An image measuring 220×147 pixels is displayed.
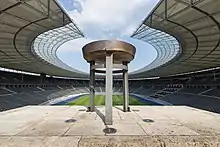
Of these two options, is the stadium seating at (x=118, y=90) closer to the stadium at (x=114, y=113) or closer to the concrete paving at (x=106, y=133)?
the stadium at (x=114, y=113)

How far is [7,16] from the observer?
1414 cm

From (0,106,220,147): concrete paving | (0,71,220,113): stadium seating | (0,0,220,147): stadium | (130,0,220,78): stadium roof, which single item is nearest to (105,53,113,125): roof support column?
(0,0,220,147): stadium

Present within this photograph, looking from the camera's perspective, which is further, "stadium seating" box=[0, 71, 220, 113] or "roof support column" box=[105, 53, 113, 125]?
"stadium seating" box=[0, 71, 220, 113]

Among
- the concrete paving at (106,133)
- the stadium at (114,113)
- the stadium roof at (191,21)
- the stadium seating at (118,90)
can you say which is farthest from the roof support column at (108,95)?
the stadium seating at (118,90)

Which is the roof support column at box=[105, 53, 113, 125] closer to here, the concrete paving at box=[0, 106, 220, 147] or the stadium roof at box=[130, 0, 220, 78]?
the concrete paving at box=[0, 106, 220, 147]

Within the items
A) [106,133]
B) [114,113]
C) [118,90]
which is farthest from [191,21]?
[118,90]

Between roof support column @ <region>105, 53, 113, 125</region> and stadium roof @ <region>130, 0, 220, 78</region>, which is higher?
stadium roof @ <region>130, 0, 220, 78</region>

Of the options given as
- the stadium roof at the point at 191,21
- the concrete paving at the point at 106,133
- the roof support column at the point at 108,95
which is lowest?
the concrete paving at the point at 106,133

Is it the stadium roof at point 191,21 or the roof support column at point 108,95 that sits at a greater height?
the stadium roof at point 191,21

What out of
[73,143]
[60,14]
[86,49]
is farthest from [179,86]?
[73,143]

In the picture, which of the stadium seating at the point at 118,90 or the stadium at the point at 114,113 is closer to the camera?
the stadium at the point at 114,113

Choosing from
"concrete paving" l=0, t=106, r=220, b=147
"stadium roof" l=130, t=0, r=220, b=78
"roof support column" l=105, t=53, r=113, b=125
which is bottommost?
"concrete paving" l=0, t=106, r=220, b=147

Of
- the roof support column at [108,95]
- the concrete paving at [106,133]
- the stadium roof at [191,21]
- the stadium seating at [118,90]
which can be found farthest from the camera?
the stadium seating at [118,90]

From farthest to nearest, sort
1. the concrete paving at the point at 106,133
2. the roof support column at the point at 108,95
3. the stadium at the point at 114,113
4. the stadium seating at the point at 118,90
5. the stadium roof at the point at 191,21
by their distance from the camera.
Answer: the stadium seating at the point at 118,90 → the stadium roof at the point at 191,21 → the roof support column at the point at 108,95 → the stadium at the point at 114,113 → the concrete paving at the point at 106,133
